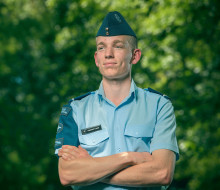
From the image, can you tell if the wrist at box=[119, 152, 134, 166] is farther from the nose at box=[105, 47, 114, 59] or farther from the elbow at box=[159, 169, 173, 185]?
the nose at box=[105, 47, 114, 59]

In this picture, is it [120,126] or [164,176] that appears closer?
[164,176]

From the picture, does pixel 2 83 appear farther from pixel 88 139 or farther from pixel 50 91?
pixel 88 139

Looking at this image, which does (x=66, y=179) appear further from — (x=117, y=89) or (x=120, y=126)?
(x=117, y=89)

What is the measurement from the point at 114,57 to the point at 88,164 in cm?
75

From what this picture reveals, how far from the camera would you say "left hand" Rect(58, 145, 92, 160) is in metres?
2.59

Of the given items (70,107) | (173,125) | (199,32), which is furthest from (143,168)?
(199,32)

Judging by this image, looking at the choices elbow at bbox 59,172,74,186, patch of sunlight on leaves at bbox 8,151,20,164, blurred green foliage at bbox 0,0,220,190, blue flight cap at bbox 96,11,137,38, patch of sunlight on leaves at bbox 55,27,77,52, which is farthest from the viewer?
patch of sunlight on leaves at bbox 8,151,20,164

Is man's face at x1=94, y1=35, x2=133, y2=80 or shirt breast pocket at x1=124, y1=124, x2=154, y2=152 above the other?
man's face at x1=94, y1=35, x2=133, y2=80

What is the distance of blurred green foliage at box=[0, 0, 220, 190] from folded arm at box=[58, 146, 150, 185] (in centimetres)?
500

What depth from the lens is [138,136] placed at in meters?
2.60

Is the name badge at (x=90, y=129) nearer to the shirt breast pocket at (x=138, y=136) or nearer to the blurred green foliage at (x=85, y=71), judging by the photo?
the shirt breast pocket at (x=138, y=136)

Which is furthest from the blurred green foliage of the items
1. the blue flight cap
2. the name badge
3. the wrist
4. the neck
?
the wrist

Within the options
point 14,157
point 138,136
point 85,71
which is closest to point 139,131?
point 138,136

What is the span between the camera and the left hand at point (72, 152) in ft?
8.48
